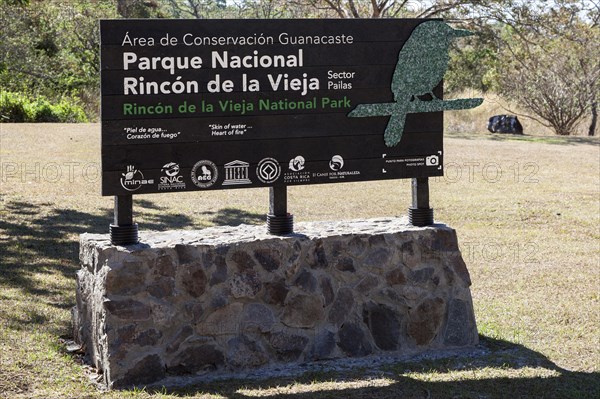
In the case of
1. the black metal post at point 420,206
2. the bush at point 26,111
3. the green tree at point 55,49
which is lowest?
the black metal post at point 420,206

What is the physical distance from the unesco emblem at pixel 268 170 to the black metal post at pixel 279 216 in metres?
0.13

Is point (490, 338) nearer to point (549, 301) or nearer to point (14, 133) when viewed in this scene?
point (549, 301)

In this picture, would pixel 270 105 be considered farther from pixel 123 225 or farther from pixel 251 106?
pixel 123 225

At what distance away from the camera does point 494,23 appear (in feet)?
89.1

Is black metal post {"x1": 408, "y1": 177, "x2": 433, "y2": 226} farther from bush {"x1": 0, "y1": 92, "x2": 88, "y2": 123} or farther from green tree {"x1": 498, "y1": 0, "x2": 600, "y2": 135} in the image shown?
green tree {"x1": 498, "y1": 0, "x2": 600, "y2": 135}

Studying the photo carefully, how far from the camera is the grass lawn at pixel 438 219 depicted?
5715mm

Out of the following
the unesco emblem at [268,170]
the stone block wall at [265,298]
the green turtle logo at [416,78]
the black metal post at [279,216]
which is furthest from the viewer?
the green turtle logo at [416,78]

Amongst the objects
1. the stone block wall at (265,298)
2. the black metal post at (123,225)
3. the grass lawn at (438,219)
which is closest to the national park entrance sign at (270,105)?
the black metal post at (123,225)

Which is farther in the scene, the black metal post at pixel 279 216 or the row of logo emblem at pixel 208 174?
the black metal post at pixel 279 216

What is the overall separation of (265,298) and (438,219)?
6.43 m

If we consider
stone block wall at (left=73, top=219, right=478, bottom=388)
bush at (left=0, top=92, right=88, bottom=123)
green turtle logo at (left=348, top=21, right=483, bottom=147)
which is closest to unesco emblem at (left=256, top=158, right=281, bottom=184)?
stone block wall at (left=73, top=219, right=478, bottom=388)

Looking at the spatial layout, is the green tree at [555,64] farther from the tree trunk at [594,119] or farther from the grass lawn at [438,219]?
the grass lawn at [438,219]

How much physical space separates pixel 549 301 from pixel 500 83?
2205 cm

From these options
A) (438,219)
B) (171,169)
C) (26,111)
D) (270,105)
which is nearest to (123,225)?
(171,169)
